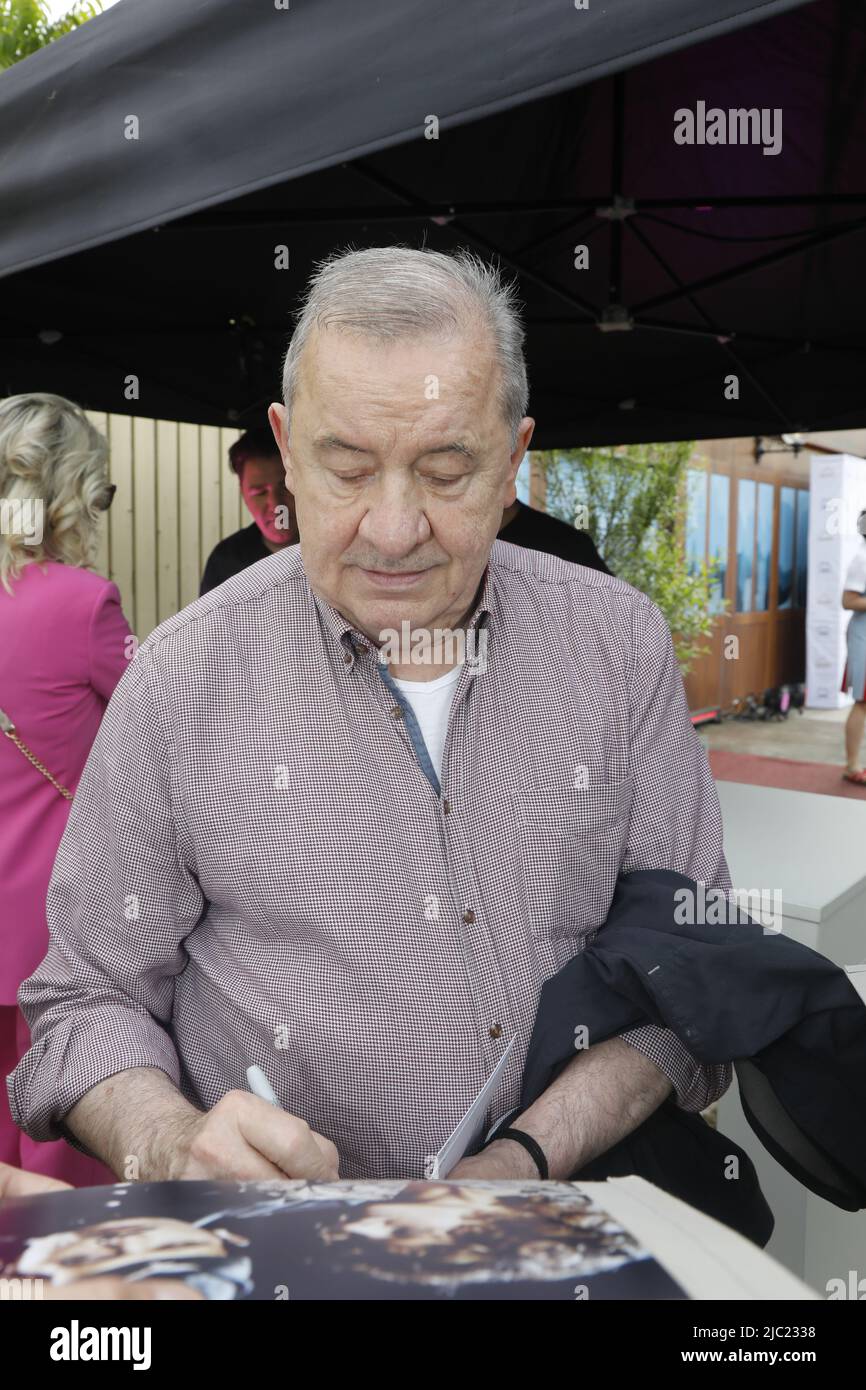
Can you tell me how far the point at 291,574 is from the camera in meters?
1.53

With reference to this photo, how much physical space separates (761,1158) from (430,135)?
6.55 feet

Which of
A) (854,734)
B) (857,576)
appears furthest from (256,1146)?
(854,734)

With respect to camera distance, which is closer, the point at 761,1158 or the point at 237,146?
the point at 237,146

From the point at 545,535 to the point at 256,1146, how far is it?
3228 mm

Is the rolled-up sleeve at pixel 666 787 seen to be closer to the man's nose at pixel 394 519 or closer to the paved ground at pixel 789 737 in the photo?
the man's nose at pixel 394 519

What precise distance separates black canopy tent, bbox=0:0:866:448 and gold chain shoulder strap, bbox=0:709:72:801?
958mm

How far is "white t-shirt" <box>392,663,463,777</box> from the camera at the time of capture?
4.74 ft

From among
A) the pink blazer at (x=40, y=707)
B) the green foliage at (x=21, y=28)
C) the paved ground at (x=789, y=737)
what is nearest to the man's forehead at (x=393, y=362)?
the pink blazer at (x=40, y=707)

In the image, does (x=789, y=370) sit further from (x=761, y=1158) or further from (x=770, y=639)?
(x=770, y=639)

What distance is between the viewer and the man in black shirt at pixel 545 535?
3.93 metres

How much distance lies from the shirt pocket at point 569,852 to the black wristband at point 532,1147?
26 centimetres

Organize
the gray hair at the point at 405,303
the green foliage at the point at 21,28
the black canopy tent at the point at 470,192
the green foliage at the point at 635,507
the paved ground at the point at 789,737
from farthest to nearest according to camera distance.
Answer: the paved ground at the point at 789,737
the green foliage at the point at 635,507
the green foliage at the point at 21,28
the gray hair at the point at 405,303
the black canopy tent at the point at 470,192

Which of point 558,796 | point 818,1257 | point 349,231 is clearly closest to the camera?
point 558,796

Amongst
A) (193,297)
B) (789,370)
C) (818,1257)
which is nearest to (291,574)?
(818,1257)
